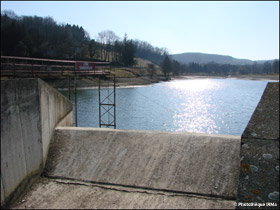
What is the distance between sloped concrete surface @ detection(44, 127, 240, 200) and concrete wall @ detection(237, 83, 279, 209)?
2.02m

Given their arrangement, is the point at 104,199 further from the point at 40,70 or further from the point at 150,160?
the point at 40,70

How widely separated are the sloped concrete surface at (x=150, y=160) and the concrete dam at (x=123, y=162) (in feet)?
0.11

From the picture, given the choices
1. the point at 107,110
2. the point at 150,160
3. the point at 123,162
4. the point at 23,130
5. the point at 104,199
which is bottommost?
the point at 107,110

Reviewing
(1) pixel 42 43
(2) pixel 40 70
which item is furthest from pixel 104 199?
(1) pixel 42 43

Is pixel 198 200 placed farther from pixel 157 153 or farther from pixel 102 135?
pixel 102 135

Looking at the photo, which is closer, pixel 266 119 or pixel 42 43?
pixel 266 119

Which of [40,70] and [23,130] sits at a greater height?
[40,70]

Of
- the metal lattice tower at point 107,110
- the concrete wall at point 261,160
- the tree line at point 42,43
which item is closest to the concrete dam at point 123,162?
the concrete wall at point 261,160

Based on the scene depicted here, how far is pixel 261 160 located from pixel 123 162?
15.9ft

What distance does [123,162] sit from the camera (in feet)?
29.3

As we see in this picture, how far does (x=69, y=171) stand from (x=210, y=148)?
512 centimetres

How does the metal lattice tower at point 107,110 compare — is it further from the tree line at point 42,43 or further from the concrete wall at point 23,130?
the tree line at point 42,43

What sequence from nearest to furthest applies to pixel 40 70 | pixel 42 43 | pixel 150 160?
pixel 150 160 → pixel 40 70 → pixel 42 43

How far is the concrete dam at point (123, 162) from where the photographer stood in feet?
18.9
